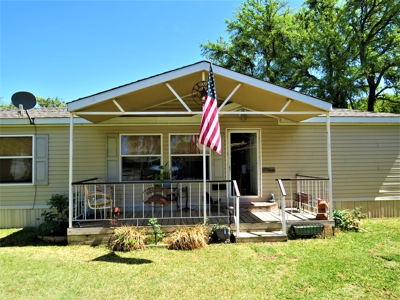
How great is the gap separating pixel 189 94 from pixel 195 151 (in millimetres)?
1586

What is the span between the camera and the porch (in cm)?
525

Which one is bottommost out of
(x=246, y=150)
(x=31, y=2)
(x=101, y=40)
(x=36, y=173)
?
(x=36, y=173)

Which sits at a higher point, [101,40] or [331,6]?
[331,6]

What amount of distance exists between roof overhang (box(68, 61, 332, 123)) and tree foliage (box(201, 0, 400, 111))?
12488 millimetres

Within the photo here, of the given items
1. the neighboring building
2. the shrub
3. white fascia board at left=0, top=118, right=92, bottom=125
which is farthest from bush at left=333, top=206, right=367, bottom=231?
white fascia board at left=0, top=118, right=92, bottom=125

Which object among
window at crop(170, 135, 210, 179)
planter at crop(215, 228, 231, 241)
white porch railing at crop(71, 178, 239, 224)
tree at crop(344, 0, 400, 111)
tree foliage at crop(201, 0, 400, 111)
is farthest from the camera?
tree foliage at crop(201, 0, 400, 111)

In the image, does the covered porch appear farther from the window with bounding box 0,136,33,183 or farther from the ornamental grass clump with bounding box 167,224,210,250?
the window with bounding box 0,136,33,183

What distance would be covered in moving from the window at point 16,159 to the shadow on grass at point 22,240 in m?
1.50

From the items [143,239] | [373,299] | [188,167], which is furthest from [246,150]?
[373,299]

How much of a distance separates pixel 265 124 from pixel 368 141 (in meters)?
3.12

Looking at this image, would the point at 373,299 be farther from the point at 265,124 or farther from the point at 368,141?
the point at 368,141

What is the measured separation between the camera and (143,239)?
4.99 m

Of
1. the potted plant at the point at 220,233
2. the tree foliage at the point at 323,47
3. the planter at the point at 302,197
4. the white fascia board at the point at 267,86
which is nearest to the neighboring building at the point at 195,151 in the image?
the planter at the point at 302,197

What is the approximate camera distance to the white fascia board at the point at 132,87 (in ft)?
16.9
